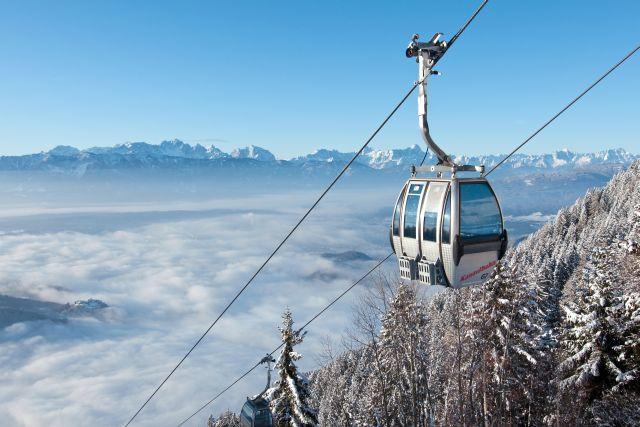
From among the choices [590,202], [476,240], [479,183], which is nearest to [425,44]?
[479,183]

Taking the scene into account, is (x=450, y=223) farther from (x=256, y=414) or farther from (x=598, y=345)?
(x=598, y=345)

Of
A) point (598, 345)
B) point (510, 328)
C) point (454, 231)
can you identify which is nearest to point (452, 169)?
point (454, 231)

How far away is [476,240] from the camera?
7.62 m

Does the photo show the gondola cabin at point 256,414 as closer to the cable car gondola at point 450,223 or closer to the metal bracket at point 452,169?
the cable car gondola at point 450,223

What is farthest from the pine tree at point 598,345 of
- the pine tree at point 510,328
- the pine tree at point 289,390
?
the pine tree at point 289,390

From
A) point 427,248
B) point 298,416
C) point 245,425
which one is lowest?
Answer: point 298,416

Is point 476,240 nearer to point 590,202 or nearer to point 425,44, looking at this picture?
point 425,44

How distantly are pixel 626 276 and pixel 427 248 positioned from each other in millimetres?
16057

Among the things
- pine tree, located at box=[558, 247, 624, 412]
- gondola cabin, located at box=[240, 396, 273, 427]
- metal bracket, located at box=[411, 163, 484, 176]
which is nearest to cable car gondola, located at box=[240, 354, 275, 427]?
gondola cabin, located at box=[240, 396, 273, 427]

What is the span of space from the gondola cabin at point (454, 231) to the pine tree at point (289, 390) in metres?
13.8

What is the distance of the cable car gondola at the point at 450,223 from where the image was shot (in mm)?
7402

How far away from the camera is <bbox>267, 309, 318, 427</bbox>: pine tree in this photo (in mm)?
20844

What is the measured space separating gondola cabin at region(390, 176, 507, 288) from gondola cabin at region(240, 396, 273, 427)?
497 inches

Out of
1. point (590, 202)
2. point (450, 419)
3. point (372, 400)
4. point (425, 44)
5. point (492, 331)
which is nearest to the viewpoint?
point (425, 44)
